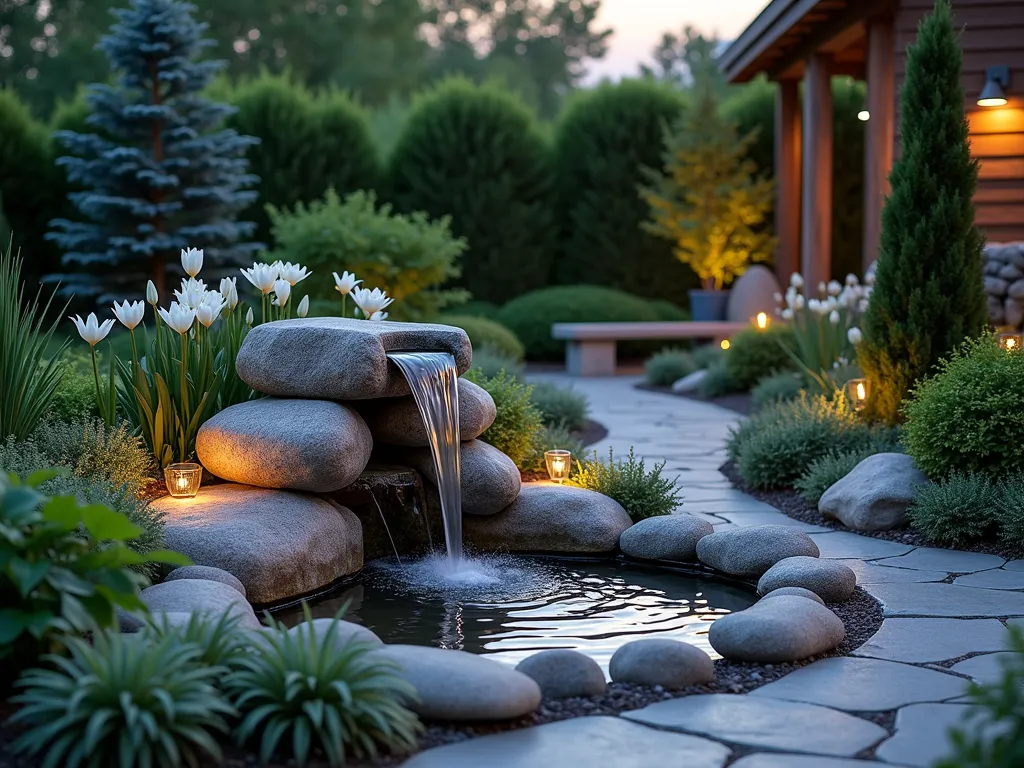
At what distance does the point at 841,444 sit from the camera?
694 centimetres

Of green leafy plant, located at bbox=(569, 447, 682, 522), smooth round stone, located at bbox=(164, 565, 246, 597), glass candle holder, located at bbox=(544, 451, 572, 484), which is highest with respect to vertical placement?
glass candle holder, located at bbox=(544, 451, 572, 484)

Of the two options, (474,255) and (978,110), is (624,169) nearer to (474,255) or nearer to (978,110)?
(474,255)

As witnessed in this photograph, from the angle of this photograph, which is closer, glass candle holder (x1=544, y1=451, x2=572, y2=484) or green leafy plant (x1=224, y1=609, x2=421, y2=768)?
green leafy plant (x1=224, y1=609, x2=421, y2=768)

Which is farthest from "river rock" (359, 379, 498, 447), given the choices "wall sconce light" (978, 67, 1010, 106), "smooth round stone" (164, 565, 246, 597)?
"wall sconce light" (978, 67, 1010, 106)

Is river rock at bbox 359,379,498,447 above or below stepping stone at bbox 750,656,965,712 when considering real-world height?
above

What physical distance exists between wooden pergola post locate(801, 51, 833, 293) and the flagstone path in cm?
766

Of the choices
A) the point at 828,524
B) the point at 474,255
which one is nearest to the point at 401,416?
the point at 828,524

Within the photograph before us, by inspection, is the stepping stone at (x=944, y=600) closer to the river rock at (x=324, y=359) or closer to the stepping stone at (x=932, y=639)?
the stepping stone at (x=932, y=639)

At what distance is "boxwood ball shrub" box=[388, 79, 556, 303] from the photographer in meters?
16.4

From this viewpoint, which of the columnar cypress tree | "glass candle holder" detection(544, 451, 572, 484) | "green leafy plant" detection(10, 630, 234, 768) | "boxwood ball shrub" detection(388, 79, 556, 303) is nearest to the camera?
"green leafy plant" detection(10, 630, 234, 768)

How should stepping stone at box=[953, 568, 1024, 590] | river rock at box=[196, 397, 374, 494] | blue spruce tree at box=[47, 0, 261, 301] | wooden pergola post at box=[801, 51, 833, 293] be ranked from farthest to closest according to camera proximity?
blue spruce tree at box=[47, 0, 261, 301] < wooden pergola post at box=[801, 51, 833, 293] < river rock at box=[196, 397, 374, 494] < stepping stone at box=[953, 568, 1024, 590]

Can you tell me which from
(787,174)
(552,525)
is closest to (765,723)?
(552,525)

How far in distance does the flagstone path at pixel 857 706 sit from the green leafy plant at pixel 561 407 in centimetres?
372

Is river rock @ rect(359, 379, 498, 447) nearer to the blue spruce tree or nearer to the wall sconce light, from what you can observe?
the wall sconce light
